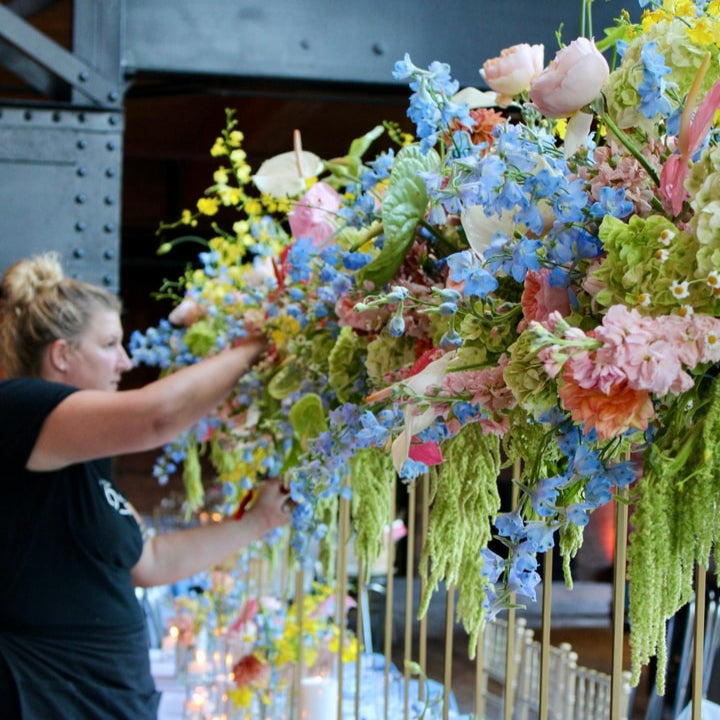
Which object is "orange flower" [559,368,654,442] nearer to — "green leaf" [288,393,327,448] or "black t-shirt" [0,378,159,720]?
"green leaf" [288,393,327,448]

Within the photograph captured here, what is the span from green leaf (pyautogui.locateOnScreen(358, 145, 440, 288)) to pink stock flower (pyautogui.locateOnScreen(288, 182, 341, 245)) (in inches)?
13.3

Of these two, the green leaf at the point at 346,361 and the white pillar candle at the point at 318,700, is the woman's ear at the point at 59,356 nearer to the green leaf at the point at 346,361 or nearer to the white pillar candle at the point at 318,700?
the white pillar candle at the point at 318,700

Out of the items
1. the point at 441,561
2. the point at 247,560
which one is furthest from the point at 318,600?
the point at 441,561

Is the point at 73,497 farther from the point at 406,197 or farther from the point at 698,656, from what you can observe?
the point at 698,656

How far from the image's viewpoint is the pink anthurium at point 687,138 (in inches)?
29.0

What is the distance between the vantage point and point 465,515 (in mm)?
960

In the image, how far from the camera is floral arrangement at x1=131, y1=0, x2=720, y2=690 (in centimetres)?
72

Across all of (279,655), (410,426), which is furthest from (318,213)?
(279,655)

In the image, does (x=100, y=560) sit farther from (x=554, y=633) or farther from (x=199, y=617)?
(x=554, y=633)

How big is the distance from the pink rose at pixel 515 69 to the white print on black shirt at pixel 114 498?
1.33 m

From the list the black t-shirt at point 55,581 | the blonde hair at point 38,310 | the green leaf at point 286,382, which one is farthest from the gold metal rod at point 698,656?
the blonde hair at point 38,310

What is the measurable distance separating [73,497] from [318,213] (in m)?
0.83

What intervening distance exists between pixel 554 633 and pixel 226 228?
3.97 meters

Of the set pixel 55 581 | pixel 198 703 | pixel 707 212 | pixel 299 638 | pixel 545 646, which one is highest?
pixel 707 212
